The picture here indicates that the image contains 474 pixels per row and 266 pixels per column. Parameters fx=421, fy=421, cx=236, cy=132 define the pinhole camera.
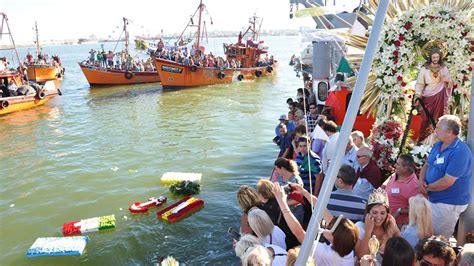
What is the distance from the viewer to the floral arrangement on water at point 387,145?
6.13 m

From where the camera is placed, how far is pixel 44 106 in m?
23.8

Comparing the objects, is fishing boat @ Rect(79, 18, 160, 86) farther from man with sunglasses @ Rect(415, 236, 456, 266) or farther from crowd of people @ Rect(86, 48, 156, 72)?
man with sunglasses @ Rect(415, 236, 456, 266)

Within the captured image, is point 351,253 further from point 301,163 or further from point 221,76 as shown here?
point 221,76

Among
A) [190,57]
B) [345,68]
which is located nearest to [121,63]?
[190,57]

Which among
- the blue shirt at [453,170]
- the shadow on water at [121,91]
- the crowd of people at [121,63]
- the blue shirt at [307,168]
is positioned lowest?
the shadow on water at [121,91]

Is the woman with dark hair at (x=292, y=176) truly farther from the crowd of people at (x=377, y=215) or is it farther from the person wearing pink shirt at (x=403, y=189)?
the person wearing pink shirt at (x=403, y=189)

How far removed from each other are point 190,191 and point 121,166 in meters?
3.48

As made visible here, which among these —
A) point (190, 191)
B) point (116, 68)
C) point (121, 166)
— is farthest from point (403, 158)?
point (116, 68)

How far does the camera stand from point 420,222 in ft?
12.1

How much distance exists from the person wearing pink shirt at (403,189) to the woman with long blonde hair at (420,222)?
2.59ft

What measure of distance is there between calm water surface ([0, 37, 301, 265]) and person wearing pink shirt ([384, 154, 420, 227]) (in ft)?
9.01

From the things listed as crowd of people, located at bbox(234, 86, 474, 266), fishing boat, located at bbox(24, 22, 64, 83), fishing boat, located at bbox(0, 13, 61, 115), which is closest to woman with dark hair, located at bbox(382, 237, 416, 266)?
crowd of people, located at bbox(234, 86, 474, 266)

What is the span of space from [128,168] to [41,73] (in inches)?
1165

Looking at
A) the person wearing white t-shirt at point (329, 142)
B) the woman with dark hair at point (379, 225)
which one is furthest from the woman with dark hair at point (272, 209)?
the person wearing white t-shirt at point (329, 142)
